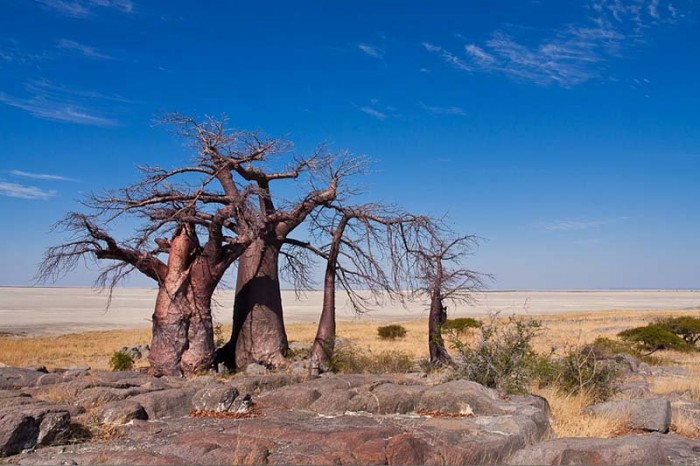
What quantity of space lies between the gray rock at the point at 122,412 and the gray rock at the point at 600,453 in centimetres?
458

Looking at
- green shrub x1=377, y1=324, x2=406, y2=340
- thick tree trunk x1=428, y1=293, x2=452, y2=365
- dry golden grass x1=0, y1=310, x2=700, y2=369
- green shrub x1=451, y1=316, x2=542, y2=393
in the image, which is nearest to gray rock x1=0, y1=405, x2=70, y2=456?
green shrub x1=451, y1=316, x2=542, y2=393

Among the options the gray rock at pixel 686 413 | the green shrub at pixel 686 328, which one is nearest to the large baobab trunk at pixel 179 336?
the gray rock at pixel 686 413

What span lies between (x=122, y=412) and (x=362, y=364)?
7310 mm

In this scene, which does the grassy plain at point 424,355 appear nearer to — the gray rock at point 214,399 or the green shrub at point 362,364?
the green shrub at point 362,364

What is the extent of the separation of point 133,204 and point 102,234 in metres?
0.96

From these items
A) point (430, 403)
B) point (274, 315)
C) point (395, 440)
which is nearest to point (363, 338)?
point (274, 315)

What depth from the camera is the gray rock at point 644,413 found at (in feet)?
27.8

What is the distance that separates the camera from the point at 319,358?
1423cm

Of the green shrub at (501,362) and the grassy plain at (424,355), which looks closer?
the grassy plain at (424,355)

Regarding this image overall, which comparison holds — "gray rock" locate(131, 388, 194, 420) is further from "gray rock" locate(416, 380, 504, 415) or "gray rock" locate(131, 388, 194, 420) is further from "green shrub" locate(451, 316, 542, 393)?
"green shrub" locate(451, 316, 542, 393)

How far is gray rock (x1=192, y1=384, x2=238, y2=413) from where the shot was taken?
871 centimetres

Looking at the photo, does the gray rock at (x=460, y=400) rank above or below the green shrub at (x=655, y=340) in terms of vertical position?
above

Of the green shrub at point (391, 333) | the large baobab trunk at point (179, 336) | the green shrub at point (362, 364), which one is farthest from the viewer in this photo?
the green shrub at point (391, 333)

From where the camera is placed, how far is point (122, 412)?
787 cm
